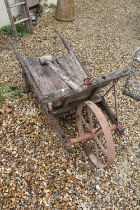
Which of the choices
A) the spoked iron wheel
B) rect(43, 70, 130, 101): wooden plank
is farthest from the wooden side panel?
rect(43, 70, 130, 101): wooden plank

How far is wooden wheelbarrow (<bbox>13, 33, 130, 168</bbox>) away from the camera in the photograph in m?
3.93

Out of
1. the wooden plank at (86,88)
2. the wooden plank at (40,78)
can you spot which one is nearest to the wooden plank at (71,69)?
the wooden plank at (40,78)

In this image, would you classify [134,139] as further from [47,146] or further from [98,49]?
[98,49]

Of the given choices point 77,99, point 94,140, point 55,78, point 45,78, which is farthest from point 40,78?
point 94,140

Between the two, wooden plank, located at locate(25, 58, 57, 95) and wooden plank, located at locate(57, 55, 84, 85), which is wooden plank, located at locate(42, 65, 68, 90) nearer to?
wooden plank, located at locate(25, 58, 57, 95)

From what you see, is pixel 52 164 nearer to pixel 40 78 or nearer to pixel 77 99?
pixel 77 99

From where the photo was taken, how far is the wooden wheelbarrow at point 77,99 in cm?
393

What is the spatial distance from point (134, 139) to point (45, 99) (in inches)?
83.2

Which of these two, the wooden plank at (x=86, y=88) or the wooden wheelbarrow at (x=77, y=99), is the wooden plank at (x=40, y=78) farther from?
the wooden plank at (x=86, y=88)

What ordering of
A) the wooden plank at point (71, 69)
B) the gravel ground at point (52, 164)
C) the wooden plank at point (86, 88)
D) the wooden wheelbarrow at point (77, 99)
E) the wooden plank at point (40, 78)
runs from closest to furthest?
the wooden plank at point (86, 88), the wooden wheelbarrow at point (77, 99), the gravel ground at point (52, 164), the wooden plank at point (40, 78), the wooden plank at point (71, 69)

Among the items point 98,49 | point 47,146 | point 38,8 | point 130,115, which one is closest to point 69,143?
point 47,146

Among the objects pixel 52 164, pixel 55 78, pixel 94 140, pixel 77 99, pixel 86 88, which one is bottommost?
pixel 52 164

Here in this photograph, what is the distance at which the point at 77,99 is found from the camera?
445 cm

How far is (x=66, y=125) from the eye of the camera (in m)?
A: 5.04
